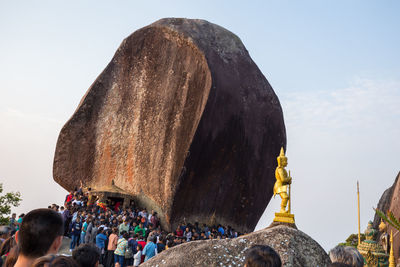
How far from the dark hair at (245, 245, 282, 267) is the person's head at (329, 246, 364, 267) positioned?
0.67 m

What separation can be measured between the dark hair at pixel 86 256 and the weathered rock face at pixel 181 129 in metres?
15.8

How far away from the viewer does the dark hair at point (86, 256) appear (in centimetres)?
311

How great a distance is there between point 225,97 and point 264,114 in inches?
105

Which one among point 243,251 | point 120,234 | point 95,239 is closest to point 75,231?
point 95,239

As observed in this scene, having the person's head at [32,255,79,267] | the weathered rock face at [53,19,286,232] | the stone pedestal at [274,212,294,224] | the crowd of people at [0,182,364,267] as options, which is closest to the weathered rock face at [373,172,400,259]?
the weathered rock face at [53,19,286,232]

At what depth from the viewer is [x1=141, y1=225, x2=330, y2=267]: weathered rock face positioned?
5.64m

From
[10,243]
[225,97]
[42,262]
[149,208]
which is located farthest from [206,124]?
[42,262]

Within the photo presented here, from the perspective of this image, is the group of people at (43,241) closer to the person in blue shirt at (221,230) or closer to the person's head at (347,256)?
the person's head at (347,256)

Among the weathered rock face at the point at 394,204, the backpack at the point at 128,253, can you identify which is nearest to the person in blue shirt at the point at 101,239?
the backpack at the point at 128,253

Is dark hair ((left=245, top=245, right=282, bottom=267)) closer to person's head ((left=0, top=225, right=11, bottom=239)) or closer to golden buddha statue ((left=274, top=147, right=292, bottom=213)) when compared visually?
person's head ((left=0, top=225, right=11, bottom=239))

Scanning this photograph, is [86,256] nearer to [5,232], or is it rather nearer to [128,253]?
[5,232]

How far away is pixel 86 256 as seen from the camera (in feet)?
10.3

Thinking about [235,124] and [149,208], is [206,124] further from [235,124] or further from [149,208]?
[149,208]

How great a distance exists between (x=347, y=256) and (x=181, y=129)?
1706 cm
